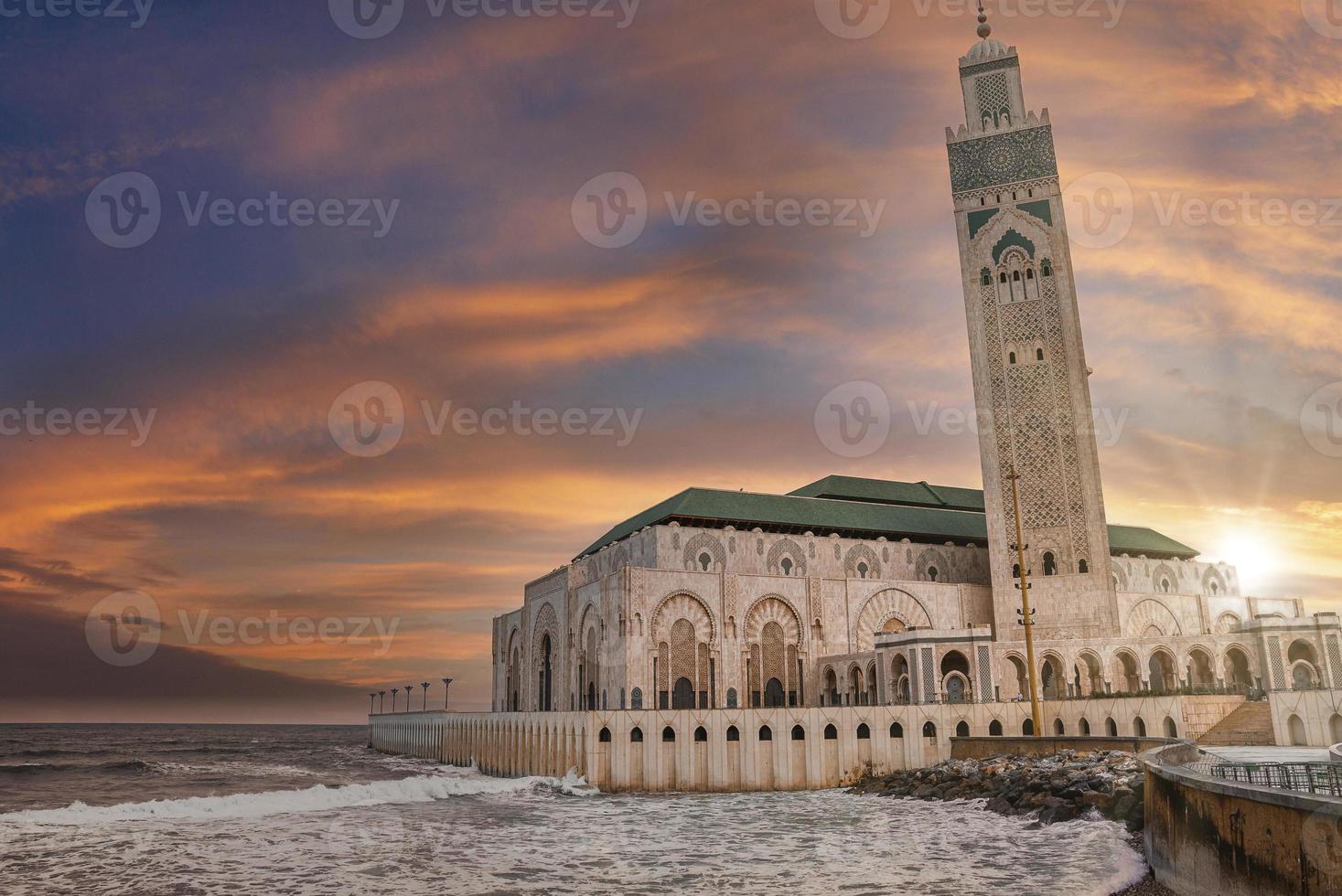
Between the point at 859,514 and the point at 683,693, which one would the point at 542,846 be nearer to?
the point at 683,693

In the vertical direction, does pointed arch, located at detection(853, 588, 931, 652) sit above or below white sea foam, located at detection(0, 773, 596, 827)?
above

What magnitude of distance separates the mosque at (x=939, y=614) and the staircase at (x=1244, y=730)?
0.98 m

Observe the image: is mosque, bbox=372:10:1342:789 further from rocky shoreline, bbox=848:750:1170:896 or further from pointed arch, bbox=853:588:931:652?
rocky shoreline, bbox=848:750:1170:896

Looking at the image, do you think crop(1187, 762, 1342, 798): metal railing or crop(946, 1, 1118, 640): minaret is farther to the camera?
crop(946, 1, 1118, 640): minaret

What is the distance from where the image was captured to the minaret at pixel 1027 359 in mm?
49188

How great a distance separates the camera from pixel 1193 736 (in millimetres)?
36188

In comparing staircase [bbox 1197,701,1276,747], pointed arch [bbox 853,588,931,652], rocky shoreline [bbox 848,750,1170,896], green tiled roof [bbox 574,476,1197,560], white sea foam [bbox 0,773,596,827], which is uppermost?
green tiled roof [bbox 574,476,1197,560]

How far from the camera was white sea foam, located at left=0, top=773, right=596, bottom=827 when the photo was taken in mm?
33969

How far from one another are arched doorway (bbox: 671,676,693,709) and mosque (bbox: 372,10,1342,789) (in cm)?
11

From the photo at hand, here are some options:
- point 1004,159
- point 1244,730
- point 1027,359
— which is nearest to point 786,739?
point 1244,730

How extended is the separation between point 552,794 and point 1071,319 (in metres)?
37.2

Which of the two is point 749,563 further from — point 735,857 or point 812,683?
point 735,857

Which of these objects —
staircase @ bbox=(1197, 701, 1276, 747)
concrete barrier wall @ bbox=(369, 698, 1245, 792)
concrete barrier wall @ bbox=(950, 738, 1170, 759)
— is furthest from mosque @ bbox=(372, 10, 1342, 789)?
concrete barrier wall @ bbox=(950, 738, 1170, 759)

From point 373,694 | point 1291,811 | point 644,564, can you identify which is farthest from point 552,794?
point 373,694
